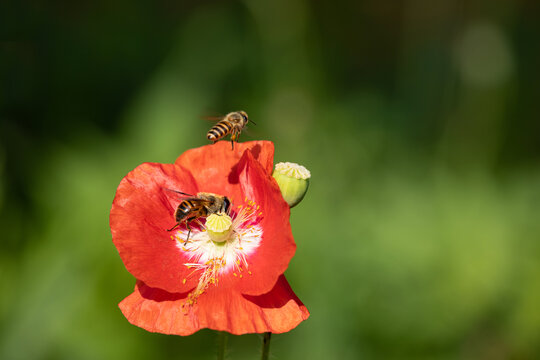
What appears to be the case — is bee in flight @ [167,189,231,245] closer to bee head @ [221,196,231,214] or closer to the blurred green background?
bee head @ [221,196,231,214]

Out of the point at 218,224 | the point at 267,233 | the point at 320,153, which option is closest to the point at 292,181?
the point at 267,233

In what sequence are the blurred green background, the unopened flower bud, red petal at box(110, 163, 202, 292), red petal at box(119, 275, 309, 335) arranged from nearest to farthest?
1. red petal at box(119, 275, 309, 335)
2. red petal at box(110, 163, 202, 292)
3. the unopened flower bud
4. the blurred green background

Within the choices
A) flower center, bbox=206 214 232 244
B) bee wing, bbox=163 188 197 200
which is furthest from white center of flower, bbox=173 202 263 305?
bee wing, bbox=163 188 197 200

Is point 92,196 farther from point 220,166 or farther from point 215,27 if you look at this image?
point 215,27

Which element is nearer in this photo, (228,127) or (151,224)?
(151,224)

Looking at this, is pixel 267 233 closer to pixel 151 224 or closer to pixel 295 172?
pixel 295 172

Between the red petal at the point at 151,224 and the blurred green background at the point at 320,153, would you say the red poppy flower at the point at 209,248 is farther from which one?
the blurred green background at the point at 320,153

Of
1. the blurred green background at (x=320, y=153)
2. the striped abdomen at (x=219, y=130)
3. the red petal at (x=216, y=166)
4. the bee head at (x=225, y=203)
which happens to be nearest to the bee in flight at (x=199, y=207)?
the bee head at (x=225, y=203)
